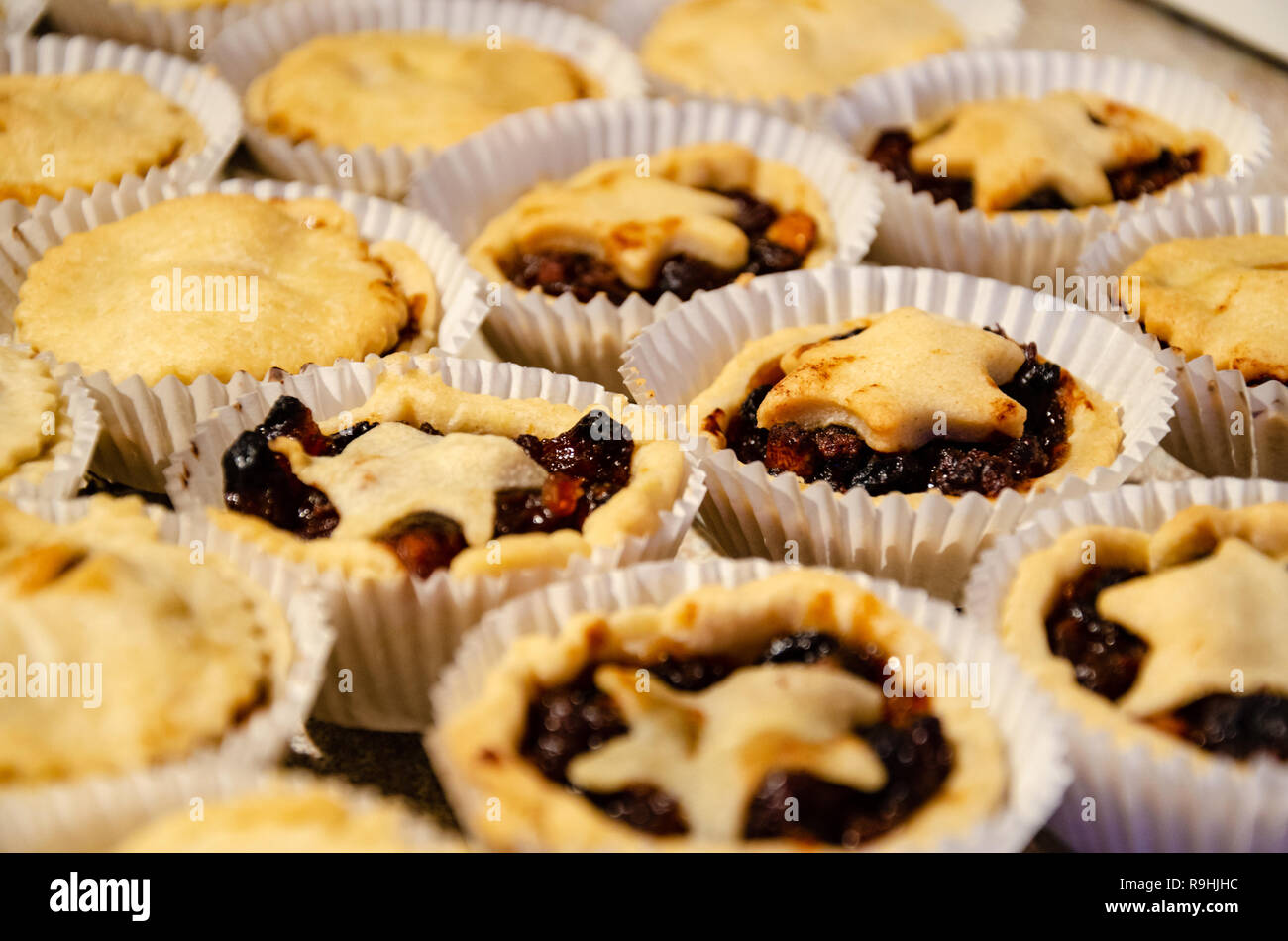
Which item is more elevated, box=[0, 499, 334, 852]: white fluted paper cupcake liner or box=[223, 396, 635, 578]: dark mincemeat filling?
box=[223, 396, 635, 578]: dark mincemeat filling

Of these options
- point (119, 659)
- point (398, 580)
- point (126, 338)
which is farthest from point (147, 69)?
point (119, 659)

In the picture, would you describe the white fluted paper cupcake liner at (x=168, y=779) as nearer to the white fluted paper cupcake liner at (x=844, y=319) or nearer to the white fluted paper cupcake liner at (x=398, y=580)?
the white fluted paper cupcake liner at (x=398, y=580)

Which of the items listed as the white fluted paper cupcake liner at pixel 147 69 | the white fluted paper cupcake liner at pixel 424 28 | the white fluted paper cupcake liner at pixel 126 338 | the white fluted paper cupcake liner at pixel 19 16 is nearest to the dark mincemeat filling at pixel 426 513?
the white fluted paper cupcake liner at pixel 126 338

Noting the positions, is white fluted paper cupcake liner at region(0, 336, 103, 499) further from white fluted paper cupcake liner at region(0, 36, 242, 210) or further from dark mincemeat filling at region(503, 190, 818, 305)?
white fluted paper cupcake liner at region(0, 36, 242, 210)

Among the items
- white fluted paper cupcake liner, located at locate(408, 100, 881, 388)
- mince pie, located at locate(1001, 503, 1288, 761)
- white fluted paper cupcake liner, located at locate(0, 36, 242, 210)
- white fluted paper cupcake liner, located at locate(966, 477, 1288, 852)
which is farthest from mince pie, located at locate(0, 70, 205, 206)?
mince pie, located at locate(1001, 503, 1288, 761)

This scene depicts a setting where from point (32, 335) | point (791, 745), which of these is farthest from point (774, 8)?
point (791, 745)

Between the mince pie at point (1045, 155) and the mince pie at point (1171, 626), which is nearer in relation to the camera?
the mince pie at point (1171, 626)
